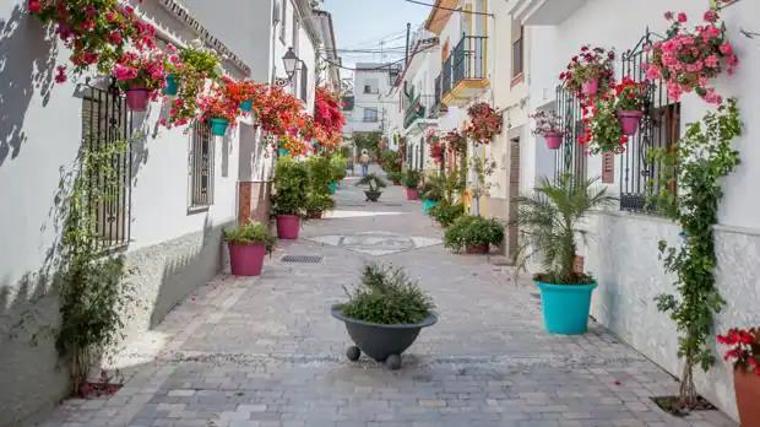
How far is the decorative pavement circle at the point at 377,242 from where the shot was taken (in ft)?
48.3

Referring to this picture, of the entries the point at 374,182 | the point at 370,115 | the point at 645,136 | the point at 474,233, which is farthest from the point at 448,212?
the point at 370,115

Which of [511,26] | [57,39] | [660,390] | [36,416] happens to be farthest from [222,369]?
[511,26]

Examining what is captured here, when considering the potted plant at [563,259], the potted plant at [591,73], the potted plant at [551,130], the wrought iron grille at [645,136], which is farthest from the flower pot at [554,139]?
the wrought iron grille at [645,136]

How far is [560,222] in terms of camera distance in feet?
25.3

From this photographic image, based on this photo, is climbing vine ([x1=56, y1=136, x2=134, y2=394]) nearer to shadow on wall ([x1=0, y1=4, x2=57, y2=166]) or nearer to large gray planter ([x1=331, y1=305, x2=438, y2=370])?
shadow on wall ([x1=0, y1=4, x2=57, y2=166])

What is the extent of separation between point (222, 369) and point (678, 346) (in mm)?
3822

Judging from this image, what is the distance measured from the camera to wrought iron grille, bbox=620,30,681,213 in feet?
21.3

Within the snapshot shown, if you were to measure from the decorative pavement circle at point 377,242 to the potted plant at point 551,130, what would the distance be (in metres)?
5.21

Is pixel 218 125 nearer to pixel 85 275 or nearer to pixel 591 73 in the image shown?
pixel 85 275

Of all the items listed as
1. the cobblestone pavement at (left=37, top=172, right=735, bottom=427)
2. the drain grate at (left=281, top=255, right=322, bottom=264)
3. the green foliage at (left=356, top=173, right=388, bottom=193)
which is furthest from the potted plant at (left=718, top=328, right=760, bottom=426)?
the green foliage at (left=356, top=173, right=388, bottom=193)

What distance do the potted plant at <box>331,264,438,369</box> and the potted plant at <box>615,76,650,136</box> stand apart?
2455 millimetres

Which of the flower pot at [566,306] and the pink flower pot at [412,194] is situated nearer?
the flower pot at [566,306]

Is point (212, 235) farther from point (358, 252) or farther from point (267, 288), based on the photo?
point (358, 252)

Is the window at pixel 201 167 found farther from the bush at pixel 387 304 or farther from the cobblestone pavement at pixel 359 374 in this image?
the bush at pixel 387 304
